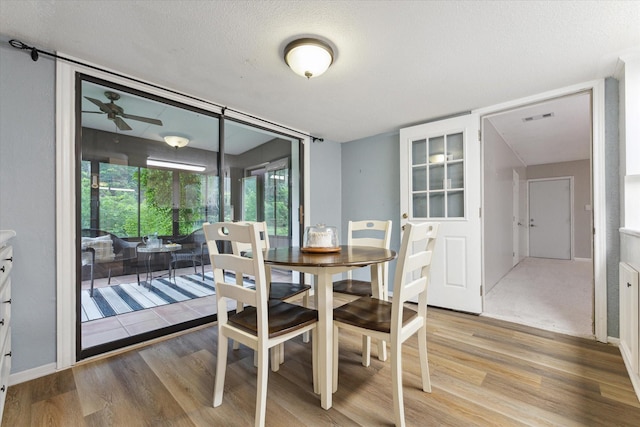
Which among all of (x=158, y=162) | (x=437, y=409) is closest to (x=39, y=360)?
(x=158, y=162)

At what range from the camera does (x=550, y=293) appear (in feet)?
12.0

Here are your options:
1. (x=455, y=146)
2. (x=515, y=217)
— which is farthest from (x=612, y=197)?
(x=515, y=217)

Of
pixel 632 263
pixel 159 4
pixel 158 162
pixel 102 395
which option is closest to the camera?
pixel 159 4

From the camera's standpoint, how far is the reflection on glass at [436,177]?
3.18m

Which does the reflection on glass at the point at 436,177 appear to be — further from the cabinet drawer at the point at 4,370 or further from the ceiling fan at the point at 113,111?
the cabinet drawer at the point at 4,370

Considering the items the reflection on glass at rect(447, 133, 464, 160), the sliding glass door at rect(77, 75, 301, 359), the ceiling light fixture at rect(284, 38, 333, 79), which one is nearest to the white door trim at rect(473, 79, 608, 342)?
the reflection on glass at rect(447, 133, 464, 160)

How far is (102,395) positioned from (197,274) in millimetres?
1266

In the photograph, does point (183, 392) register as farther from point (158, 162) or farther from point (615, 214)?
point (615, 214)

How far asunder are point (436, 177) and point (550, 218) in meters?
5.49

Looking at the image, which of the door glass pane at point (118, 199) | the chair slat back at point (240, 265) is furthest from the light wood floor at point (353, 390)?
the door glass pane at point (118, 199)

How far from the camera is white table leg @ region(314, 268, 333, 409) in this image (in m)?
1.46

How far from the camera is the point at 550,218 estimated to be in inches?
263

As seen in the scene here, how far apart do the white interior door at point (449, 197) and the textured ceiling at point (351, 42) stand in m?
0.56

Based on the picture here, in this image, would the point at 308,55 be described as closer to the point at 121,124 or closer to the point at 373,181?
the point at 121,124
